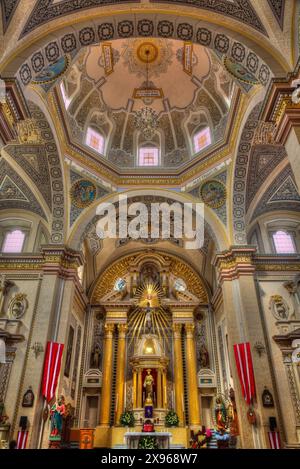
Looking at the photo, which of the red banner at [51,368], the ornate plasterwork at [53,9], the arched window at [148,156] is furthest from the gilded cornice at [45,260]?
the ornate plasterwork at [53,9]

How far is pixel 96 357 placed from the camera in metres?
18.6

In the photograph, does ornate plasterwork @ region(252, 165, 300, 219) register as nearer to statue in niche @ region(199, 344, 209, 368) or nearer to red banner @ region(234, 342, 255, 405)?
red banner @ region(234, 342, 255, 405)

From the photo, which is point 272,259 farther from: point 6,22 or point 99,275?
point 6,22

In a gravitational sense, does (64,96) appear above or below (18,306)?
above

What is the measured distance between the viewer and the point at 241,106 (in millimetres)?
13023

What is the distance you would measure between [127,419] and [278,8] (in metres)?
17.3

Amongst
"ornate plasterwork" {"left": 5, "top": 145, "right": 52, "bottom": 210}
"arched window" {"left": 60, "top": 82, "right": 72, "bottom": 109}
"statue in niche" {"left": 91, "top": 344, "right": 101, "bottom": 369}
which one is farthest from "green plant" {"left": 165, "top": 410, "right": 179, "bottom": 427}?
"arched window" {"left": 60, "top": 82, "right": 72, "bottom": 109}

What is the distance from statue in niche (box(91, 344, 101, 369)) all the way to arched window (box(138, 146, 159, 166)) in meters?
10.9

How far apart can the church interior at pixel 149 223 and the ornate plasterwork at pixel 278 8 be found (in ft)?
0.08

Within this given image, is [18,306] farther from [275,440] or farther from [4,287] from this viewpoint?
[275,440]

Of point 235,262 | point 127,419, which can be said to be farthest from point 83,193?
point 127,419

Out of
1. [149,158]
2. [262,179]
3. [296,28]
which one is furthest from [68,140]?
[296,28]

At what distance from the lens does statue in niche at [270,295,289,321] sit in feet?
43.9

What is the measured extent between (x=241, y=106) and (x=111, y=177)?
22.7ft
